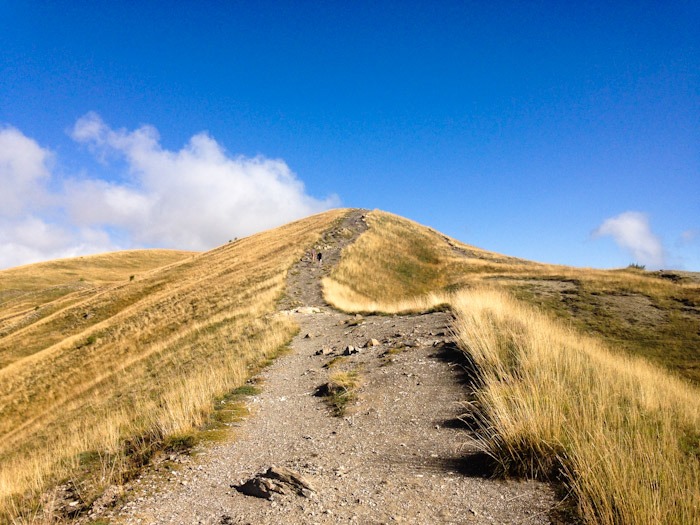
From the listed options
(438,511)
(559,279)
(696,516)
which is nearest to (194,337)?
(438,511)

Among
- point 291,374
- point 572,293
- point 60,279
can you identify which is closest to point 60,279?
point 60,279

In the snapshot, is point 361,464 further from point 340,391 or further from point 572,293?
point 572,293

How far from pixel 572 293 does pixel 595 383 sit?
19.0 meters

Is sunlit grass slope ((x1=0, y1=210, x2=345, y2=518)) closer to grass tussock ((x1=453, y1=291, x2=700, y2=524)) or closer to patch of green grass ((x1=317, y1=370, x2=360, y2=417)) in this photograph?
patch of green grass ((x1=317, y1=370, x2=360, y2=417))

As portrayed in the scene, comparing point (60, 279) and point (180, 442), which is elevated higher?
point (60, 279)

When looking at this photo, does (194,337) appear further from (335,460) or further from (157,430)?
(335,460)

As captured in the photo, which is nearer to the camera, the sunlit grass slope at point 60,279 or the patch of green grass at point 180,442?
the patch of green grass at point 180,442

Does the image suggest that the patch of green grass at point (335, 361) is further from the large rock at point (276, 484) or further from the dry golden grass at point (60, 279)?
the dry golden grass at point (60, 279)

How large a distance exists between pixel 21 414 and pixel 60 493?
82.3ft

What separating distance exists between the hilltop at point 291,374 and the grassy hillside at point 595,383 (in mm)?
161

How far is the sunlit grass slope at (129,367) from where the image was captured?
289 inches

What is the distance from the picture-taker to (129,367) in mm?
21125

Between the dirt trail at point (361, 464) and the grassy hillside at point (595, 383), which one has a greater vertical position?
the grassy hillside at point (595, 383)

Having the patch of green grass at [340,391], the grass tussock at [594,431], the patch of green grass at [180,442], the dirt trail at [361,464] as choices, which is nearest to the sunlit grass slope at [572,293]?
the grass tussock at [594,431]
